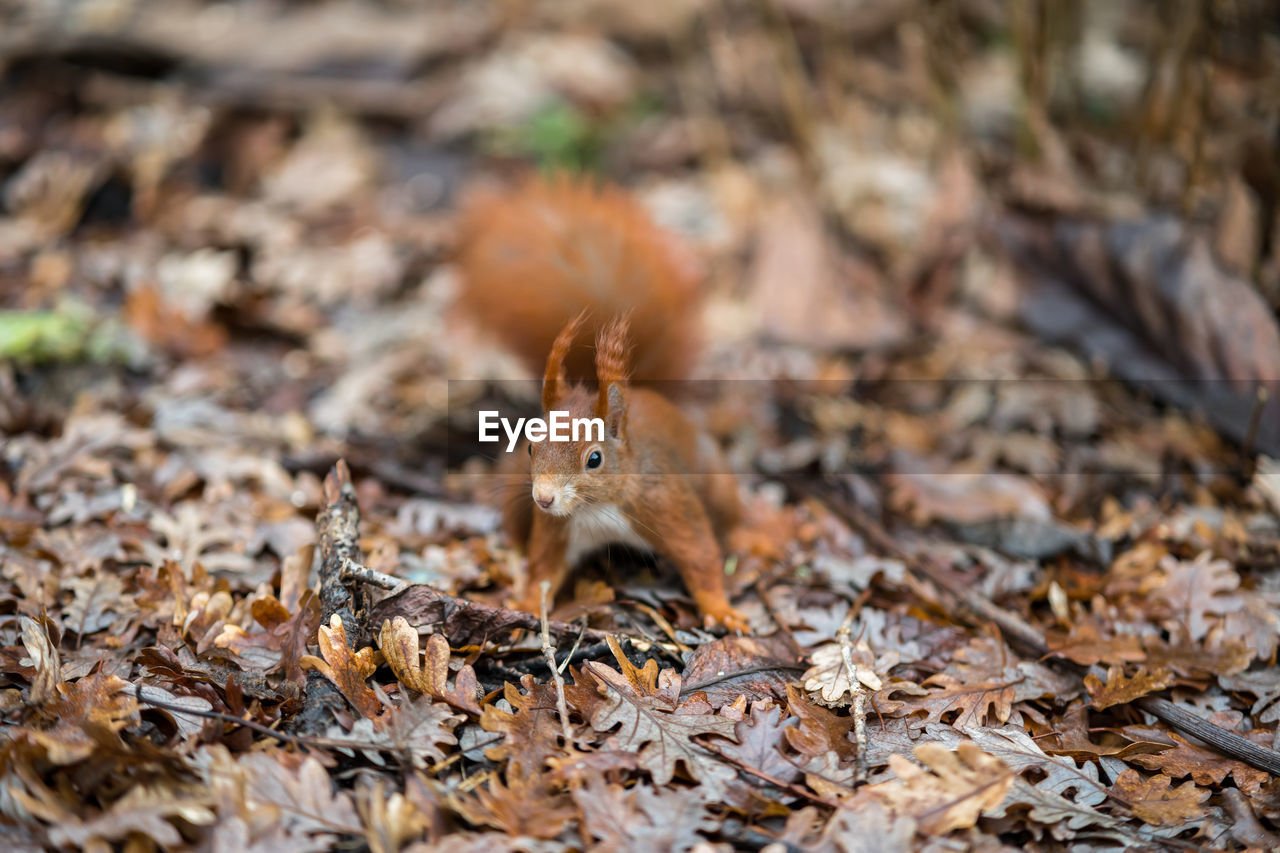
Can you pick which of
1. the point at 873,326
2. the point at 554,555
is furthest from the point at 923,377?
the point at 554,555

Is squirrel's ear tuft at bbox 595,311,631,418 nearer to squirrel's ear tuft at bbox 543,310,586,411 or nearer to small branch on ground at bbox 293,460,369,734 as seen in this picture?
squirrel's ear tuft at bbox 543,310,586,411

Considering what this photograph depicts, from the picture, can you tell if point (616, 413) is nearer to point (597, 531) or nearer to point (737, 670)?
point (597, 531)

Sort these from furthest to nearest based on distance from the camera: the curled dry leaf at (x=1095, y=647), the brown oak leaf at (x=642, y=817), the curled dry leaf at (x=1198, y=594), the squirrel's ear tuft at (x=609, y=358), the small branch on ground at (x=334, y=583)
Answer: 1. the curled dry leaf at (x=1198, y=594)
2. the curled dry leaf at (x=1095, y=647)
3. the squirrel's ear tuft at (x=609, y=358)
4. the small branch on ground at (x=334, y=583)
5. the brown oak leaf at (x=642, y=817)

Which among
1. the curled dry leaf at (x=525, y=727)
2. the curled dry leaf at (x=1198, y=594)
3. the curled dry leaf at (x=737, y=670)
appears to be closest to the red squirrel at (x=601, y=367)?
the curled dry leaf at (x=737, y=670)

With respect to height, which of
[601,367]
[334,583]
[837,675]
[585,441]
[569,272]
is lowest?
[837,675]

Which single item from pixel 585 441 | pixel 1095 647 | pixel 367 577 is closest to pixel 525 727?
pixel 367 577

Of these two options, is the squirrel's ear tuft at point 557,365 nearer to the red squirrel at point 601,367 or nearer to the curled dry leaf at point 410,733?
the red squirrel at point 601,367
